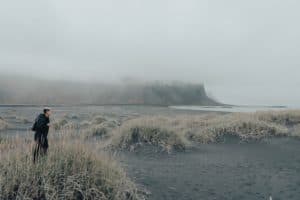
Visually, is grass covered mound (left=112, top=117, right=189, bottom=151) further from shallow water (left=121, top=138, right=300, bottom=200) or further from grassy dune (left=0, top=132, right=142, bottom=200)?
grassy dune (left=0, top=132, right=142, bottom=200)

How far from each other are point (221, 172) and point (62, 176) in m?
4.65

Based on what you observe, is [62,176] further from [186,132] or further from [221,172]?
[186,132]

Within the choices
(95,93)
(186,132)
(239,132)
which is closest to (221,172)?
(239,132)

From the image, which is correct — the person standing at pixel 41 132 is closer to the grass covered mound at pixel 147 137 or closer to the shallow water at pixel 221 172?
the shallow water at pixel 221 172

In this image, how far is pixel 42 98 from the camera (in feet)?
348

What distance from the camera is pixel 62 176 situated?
603 cm

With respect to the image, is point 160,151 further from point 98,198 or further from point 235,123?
point 98,198

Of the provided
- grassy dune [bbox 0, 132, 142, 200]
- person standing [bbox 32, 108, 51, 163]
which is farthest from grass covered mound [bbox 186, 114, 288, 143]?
person standing [bbox 32, 108, 51, 163]

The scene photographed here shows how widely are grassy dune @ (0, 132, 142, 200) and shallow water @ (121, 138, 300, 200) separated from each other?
1.04 meters

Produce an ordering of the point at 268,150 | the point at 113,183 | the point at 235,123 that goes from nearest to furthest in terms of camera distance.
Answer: the point at 113,183 < the point at 268,150 < the point at 235,123

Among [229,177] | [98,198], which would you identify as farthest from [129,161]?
[98,198]

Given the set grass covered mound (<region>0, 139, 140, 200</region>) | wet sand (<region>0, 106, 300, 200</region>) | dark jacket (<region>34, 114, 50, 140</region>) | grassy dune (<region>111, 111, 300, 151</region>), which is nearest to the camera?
grass covered mound (<region>0, 139, 140, 200</region>)

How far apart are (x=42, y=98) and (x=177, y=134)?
98607 millimetres

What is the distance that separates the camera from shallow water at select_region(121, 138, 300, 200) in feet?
23.9
